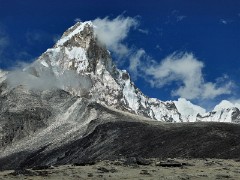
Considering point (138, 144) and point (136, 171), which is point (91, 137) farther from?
point (136, 171)

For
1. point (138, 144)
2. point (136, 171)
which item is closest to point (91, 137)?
point (138, 144)

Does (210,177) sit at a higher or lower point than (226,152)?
lower

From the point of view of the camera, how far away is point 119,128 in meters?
137

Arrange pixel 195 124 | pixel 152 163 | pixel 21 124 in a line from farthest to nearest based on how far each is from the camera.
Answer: pixel 21 124
pixel 195 124
pixel 152 163

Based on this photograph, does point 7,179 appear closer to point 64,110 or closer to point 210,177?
point 210,177

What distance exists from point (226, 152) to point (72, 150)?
52095 mm

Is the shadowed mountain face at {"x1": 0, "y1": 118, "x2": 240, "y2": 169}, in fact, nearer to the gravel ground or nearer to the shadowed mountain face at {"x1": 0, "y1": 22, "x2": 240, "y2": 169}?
the shadowed mountain face at {"x1": 0, "y1": 22, "x2": 240, "y2": 169}

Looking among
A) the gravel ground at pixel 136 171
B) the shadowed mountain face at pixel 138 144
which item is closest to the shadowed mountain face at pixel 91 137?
the shadowed mountain face at pixel 138 144

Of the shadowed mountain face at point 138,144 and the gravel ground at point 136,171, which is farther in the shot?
the shadowed mountain face at point 138,144

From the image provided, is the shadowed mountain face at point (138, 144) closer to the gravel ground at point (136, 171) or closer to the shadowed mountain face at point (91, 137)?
the shadowed mountain face at point (91, 137)

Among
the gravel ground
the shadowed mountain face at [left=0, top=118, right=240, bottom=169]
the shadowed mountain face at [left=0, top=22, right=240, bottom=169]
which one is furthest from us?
the shadowed mountain face at [left=0, top=22, right=240, bottom=169]

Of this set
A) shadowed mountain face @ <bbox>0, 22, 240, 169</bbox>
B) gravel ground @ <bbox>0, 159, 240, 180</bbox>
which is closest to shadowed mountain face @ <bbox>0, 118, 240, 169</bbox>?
shadowed mountain face @ <bbox>0, 22, 240, 169</bbox>

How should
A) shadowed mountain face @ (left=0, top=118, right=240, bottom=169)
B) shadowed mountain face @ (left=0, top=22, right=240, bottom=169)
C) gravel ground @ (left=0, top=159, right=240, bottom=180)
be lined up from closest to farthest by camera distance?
gravel ground @ (left=0, top=159, right=240, bottom=180), shadowed mountain face @ (left=0, top=118, right=240, bottom=169), shadowed mountain face @ (left=0, top=22, right=240, bottom=169)

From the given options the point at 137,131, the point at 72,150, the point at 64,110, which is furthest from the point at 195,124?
the point at 64,110
